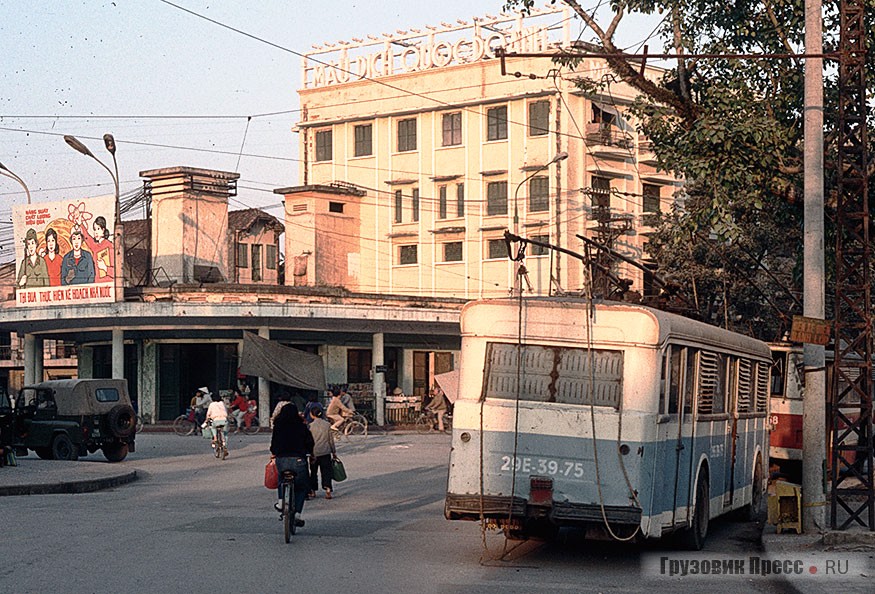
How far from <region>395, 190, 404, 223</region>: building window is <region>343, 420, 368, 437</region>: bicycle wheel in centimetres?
2564

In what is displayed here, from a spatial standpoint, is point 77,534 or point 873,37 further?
point 873,37

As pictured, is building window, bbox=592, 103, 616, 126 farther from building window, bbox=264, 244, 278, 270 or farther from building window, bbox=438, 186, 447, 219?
building window, bbox=264, 244, 278, 270

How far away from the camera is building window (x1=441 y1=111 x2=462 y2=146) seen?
68438mm

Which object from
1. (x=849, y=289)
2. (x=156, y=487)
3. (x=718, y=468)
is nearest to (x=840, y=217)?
(x=849, y=289)

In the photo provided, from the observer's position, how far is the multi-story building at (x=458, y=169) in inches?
2559

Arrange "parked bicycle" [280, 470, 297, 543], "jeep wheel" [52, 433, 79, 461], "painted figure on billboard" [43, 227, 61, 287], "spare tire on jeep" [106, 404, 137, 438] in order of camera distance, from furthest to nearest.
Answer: "painted figure on billboard" [43, 227, 61, 287] → "jeep wheel" [52, 433, 79, 461] → "spare tire on jeep" [106, 404, 137, 438] → "parked bicycle" [280, 470, 297, 543]

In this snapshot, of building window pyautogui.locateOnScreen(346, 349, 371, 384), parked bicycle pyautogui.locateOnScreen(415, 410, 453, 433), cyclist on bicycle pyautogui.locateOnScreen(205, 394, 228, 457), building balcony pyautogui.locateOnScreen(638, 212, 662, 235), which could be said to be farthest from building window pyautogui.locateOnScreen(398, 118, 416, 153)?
cyclist on bicycle pyautogui.locateOnScreen(205, 394, 228, 457)

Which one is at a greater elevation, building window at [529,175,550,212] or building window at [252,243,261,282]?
building window at [529,175,550,212]

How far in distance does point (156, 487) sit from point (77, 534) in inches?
314

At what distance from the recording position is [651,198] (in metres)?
66.9

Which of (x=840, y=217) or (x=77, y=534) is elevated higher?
(x=840, y=217)

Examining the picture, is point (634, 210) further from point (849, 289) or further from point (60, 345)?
point (849, 289)

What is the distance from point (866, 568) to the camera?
1260 cm

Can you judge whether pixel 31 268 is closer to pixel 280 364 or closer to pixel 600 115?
pixel 280 364
